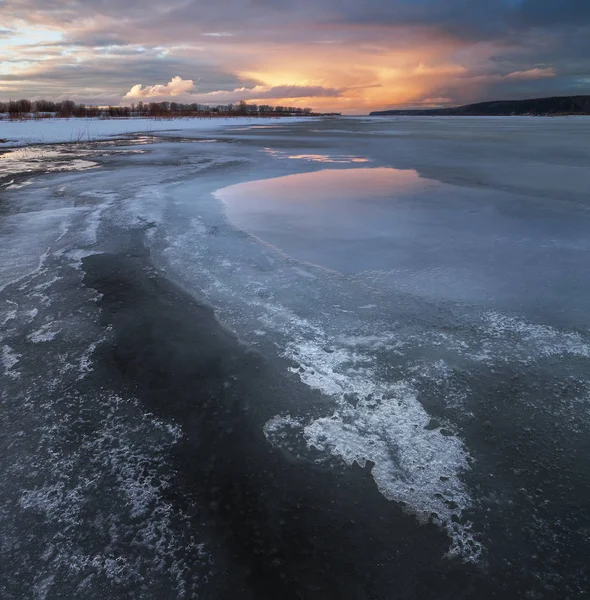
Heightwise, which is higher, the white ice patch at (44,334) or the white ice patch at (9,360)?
the white ice patch at (44,334)

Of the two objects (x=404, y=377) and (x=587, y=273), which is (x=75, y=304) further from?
(x=587, y=273)

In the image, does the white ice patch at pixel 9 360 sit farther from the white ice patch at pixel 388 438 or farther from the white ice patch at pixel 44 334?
the white ice patch at pixel 388 438

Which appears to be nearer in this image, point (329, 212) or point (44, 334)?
point (44, 334)

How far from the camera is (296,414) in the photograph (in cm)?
274

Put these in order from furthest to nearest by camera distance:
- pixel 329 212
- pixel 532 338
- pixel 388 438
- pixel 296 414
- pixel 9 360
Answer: pixel 329 212, pixel 532 338, pixel 9 360, pixel 296 414, pixel 388 438

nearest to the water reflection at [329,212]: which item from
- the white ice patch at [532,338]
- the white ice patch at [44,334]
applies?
the white ice patch at [532,338]

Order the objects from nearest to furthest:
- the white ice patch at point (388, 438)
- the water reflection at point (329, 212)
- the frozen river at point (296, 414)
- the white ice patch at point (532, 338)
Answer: the frozen river at point (296, 414)
the white ice patch at point (388, 438)
the white ice patch at point (532, 338)
the water reflection at point (329, 212)

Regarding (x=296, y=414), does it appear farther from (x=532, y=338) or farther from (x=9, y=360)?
(x=9, y=360)

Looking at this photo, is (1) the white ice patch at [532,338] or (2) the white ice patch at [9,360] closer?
(2) the white ice patch at [9,360]

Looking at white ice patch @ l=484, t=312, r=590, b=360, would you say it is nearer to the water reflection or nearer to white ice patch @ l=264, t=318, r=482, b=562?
white ice patch @ l=264, t=318, r=482, b=562

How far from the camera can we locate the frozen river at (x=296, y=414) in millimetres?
1859

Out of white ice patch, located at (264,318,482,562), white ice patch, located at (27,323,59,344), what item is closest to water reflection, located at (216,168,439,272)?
white ice patch, located at (264,318,482,562)

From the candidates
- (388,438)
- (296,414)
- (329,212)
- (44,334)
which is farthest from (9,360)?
(329,212)

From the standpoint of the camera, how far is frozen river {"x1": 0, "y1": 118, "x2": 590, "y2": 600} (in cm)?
186
